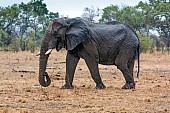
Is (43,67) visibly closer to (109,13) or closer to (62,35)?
(62,35)

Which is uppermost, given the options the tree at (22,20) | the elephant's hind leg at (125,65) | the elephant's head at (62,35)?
the elephant's head at (62,35)

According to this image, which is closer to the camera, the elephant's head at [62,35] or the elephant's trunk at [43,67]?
the elephant's trunk at [43,67]

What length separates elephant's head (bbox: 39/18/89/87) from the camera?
1242 centimetres

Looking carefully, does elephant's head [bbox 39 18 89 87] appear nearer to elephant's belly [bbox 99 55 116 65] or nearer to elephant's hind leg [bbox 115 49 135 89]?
elephant's belly [bbox 99 55 116 65]

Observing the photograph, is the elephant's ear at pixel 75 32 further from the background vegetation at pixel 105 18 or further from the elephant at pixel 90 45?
the background vegetation at pixel 105 18

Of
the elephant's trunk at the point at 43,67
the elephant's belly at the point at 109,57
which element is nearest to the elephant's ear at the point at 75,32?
the elephant's trunk at the point at 43,67

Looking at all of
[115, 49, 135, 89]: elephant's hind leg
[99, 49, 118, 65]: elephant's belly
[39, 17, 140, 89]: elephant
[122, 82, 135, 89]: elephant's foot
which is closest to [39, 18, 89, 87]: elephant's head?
[39, 17, 140, 89]: elephant

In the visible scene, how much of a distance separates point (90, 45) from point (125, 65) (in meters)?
1.10

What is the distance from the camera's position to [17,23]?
53.4 meters

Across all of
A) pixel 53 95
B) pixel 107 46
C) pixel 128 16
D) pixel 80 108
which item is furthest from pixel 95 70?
pixel 128 16

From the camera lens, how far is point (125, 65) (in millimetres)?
13344

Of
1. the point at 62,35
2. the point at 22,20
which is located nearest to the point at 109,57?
the point at 62,35

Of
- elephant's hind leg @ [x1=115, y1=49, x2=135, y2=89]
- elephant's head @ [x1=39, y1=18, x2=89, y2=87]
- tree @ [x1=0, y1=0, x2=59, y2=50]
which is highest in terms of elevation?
elephant's head @ [x1=39, y1=18, x2=89, y2=87]

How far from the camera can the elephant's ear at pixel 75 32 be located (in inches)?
499
